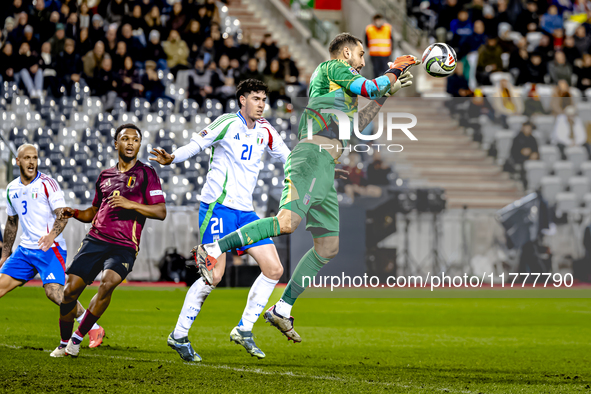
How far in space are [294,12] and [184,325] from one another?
16.8m

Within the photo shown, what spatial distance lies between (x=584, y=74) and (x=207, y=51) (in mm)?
7913

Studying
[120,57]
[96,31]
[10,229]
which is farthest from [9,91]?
[10,229]

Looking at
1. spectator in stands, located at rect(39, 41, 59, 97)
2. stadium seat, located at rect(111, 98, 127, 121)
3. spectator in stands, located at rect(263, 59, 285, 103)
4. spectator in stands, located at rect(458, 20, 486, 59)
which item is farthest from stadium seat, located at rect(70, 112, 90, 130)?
spectator in stands, located at rect(458, 20, 486, 59)

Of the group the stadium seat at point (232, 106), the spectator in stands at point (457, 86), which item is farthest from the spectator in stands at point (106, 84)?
the spectator in stands at point (457, 86)

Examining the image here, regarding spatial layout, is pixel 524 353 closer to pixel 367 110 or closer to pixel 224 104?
pixel 367 110

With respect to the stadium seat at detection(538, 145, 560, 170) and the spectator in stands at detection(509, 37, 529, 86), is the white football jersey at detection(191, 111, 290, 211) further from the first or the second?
the spectator in stands at detection(509, 37, 529, 86)

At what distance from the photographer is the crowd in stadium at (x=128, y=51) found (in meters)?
15.0

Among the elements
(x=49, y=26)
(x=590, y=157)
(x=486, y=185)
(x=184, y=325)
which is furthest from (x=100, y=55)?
(x=184, y=325)

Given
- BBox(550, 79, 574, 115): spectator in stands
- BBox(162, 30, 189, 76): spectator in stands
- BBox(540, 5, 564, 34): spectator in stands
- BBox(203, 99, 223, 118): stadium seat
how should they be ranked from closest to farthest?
BBox(550, 79, 574, 115): spectator in stands < BBox(203, 99, 223, 118): stadium seat < BBox(162, 30, 189, 76): spectator in stands < BBox(540, 5, 564, 34): spectator in stands

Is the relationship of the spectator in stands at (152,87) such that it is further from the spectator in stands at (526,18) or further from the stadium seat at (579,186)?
the spectator in stands at (526,18)

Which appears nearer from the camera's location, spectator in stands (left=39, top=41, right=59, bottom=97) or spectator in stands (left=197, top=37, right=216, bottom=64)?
spectator in stands (left=39, top=41, right=59, bottom=97)

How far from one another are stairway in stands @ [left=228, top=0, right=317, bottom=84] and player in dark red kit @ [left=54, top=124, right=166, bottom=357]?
39.2 feet

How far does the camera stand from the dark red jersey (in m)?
6.18

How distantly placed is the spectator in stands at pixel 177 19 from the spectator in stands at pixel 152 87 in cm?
187
